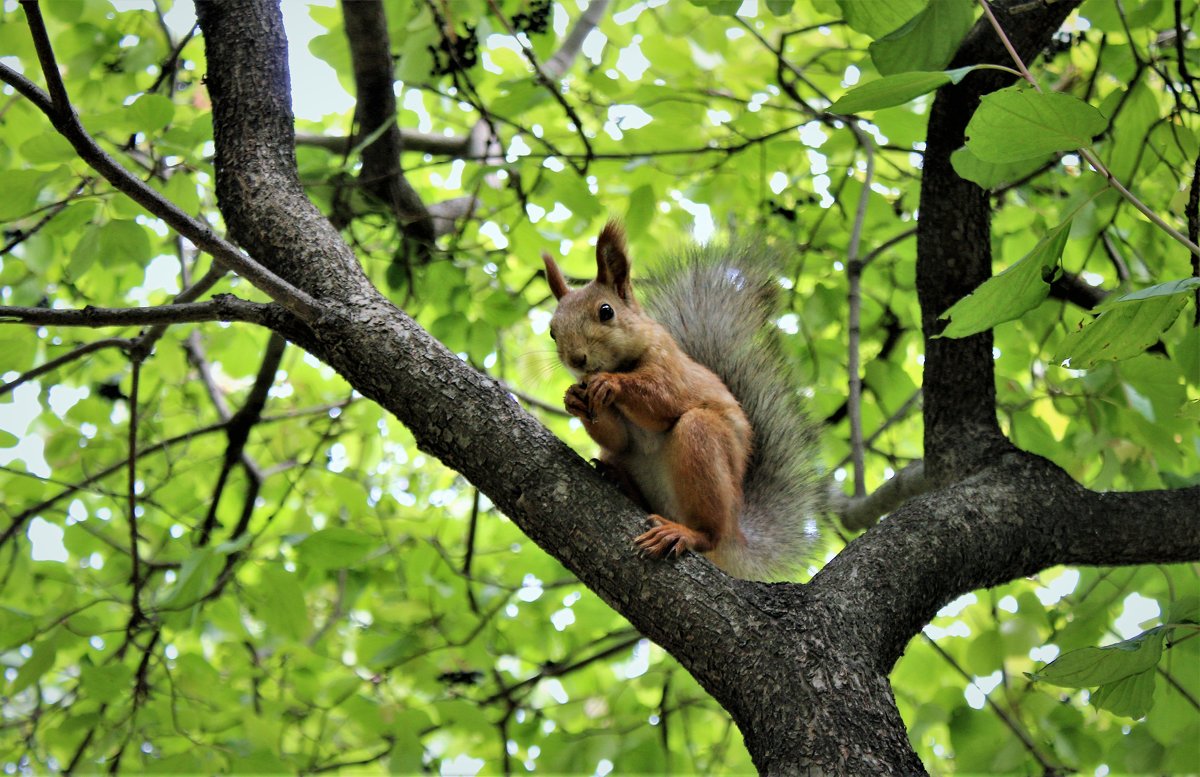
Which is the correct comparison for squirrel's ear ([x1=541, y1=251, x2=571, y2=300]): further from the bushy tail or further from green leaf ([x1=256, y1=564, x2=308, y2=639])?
green leaf ([x1=256, y1=564, x2=308, y2=639])

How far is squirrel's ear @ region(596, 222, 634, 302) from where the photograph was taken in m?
2.28

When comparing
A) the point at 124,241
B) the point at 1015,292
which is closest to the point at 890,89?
the point at 1015,292

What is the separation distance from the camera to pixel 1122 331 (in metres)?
1.27

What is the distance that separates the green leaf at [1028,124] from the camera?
47.9 inches

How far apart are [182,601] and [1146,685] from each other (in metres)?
1.88

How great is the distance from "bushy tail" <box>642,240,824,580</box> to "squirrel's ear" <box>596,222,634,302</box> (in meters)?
0.29

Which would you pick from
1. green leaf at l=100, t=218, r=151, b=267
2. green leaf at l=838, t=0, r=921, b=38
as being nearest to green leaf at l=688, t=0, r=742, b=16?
green leaf at l=838, t=0, r=921, b=38

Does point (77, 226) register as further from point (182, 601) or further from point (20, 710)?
point (20, 710)

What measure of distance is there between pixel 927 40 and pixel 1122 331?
612 mm

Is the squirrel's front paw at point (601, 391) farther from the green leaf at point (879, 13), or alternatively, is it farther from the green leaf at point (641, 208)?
the green leaf at point (641, 208)

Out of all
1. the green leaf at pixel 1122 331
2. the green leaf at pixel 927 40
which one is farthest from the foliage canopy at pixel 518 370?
the green leaf at pixel 1122 331

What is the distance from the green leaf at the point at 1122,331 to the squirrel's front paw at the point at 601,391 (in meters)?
0.91

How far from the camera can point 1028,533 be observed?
1.89 m

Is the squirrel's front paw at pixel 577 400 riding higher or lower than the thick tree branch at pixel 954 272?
lower
